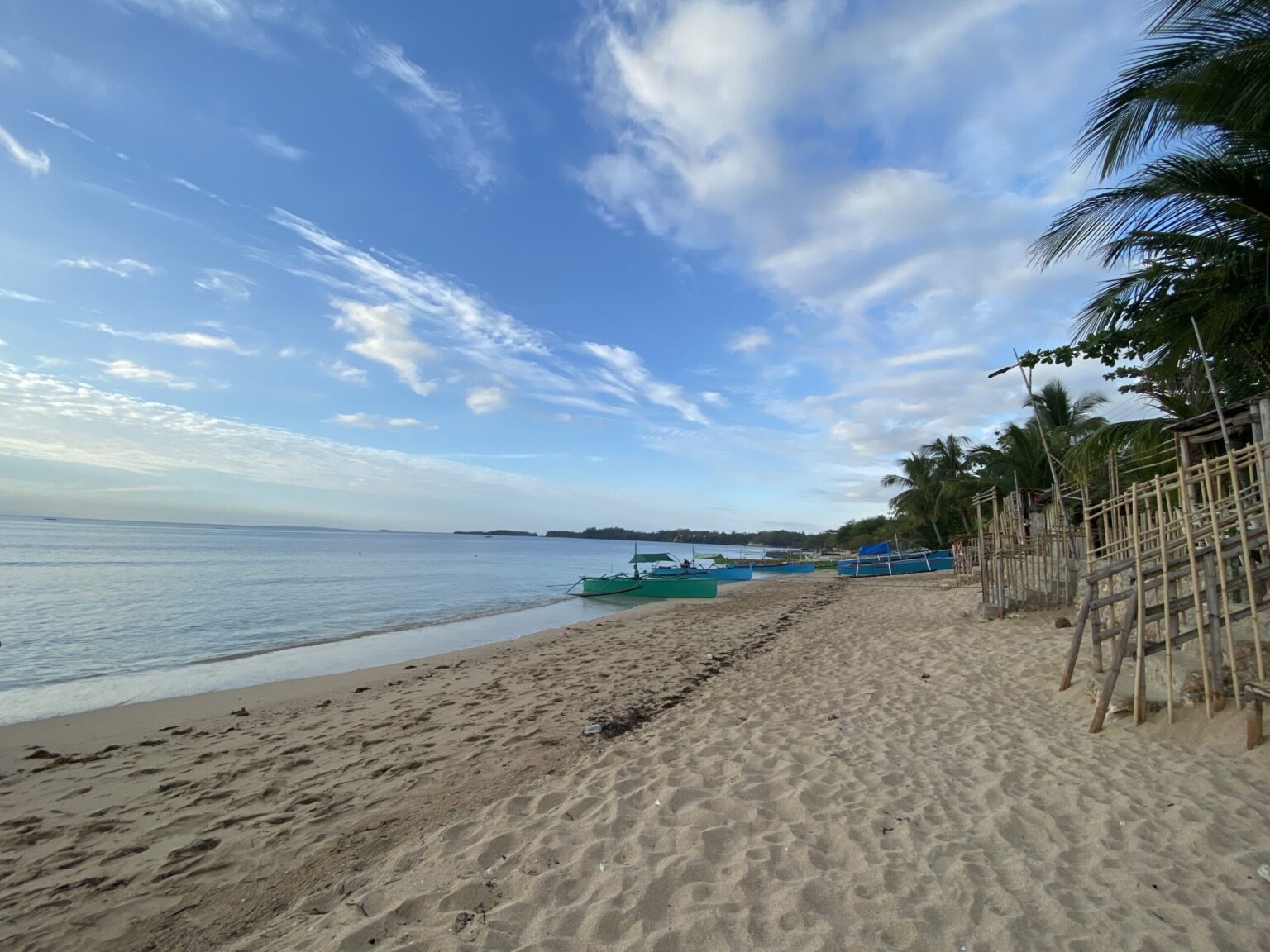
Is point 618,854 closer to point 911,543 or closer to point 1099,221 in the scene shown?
point 1099,221

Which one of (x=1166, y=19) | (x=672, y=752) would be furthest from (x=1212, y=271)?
(x=672, y=752)

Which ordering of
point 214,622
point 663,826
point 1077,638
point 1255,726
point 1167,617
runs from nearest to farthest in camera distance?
point 663,826
point 1255,726
point 1167,617
point 1077,638
point 214,622

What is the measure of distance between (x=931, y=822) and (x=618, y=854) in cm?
190

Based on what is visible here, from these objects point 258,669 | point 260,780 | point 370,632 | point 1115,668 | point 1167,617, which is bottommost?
point 258,669

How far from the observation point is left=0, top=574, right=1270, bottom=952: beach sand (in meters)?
2.70

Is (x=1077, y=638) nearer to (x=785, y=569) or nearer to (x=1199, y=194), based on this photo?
(x=1199, y=194)

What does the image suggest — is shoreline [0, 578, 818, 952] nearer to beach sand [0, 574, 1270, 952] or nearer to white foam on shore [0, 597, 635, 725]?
beach sand [0, 574, 1270, 952]

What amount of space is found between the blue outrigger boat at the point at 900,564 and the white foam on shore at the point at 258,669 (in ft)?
64.7

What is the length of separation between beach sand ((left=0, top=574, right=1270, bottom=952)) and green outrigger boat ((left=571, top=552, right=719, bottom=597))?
16.4 metres

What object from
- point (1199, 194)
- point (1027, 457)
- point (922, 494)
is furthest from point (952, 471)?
point (1199, 194)

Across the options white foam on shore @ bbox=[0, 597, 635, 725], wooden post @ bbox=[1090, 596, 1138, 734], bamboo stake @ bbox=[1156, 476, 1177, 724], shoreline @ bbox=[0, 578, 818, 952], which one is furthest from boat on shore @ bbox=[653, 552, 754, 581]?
bamboo stake @ bbox=[1156, 476, 1177, 724]

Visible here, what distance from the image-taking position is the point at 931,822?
139 inches

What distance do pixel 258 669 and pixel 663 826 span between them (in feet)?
35.9

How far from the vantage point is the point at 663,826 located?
359 cm
